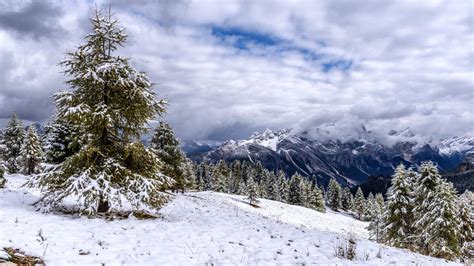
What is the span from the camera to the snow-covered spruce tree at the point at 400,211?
3591cm

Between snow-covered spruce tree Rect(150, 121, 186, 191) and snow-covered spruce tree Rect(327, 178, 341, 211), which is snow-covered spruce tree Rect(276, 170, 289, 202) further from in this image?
snow-covered spruce tree Rect(150, 121, 186, 191)

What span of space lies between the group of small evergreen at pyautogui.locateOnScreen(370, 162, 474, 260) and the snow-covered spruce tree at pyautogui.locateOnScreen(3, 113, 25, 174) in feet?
195

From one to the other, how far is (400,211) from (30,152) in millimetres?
53692

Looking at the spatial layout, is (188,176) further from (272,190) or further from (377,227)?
(272,190)

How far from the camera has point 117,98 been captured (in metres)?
16.9

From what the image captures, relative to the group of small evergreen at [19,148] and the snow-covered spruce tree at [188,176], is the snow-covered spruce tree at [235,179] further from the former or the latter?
the group of small evergreen at [19,148]

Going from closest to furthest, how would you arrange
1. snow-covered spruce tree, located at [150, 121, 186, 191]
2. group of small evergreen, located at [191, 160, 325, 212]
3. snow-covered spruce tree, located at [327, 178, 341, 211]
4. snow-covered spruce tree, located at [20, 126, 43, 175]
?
snow-covered spruce tree, located at [150, 121, 186, 191]
snow-covered spruce tree, located at [20, 126, 43, 175]
group of small evergreen, located at [191, 160, 325, 212]
snow-covered spruce tree, located at [327, 178, 341, 211]

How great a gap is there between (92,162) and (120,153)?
1.53 metres

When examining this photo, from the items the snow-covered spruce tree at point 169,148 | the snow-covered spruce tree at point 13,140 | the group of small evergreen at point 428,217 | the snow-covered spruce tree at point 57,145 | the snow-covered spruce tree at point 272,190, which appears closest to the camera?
the group of small evergreen at point 428,217

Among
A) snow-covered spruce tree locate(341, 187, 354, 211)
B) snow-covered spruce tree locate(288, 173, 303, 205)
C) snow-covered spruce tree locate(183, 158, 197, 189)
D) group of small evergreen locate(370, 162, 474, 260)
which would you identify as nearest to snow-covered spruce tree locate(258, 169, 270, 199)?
snow-covered spruce tree locate(288, 173, 303, 205)

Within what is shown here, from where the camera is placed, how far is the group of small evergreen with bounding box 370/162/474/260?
31.6 m

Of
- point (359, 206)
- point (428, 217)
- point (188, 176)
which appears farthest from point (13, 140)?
point (359, 206)

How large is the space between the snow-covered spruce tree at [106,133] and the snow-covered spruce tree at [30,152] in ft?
148

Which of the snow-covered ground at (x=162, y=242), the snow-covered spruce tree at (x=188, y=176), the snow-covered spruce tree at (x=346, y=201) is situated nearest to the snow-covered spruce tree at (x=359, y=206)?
the snow-covered spruce tree at (x=346, y=201)
